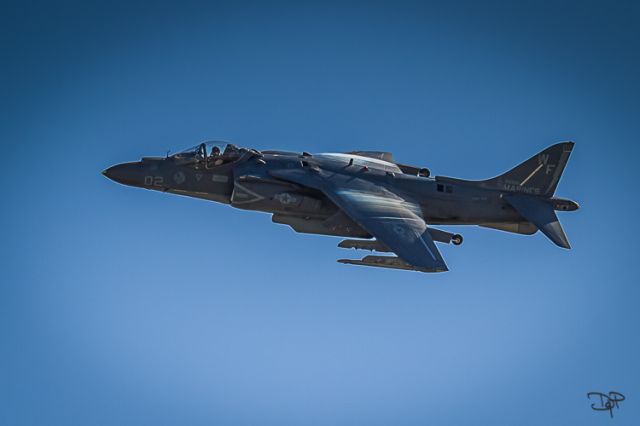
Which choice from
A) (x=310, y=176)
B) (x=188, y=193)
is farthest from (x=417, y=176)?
(x=188, y=193)

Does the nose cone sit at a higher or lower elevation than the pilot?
lower

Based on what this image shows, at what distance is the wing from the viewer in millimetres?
32406

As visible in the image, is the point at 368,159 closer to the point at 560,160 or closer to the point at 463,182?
the point at 463,182

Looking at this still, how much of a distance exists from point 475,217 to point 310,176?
659 cm

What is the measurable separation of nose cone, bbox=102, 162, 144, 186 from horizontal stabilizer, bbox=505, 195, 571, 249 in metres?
13.9

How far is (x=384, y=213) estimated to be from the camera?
3475cm

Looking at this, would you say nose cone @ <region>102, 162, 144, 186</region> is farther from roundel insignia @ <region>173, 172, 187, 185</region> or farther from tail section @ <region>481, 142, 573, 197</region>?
tail section @ <region>481, 142, 573, 197</region>

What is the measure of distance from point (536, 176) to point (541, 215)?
6.18ft

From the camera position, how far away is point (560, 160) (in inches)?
1540

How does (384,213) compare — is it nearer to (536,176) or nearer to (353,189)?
(353,189)

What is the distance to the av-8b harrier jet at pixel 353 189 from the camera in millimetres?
35750

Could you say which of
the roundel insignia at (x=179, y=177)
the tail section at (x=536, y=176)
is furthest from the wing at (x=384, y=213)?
the tail section at (x=536, y=176)

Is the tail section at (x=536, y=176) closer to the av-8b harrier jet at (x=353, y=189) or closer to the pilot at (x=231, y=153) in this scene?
the av-8b harrier jet at (x=353, y=189)

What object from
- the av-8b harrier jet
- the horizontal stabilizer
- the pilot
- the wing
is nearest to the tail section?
the av-8b harrier jet
